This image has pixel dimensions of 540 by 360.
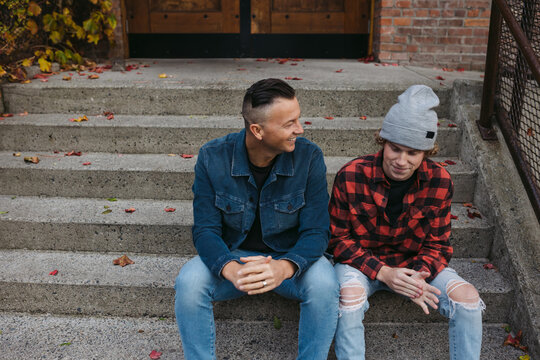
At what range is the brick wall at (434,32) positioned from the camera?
5047 mm

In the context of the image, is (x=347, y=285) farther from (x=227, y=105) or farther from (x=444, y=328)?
(x=227, y=105)

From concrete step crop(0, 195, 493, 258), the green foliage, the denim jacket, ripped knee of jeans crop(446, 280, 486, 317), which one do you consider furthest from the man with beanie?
the green foliage

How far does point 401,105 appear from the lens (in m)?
1.90

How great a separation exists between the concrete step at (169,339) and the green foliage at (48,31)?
2264mm

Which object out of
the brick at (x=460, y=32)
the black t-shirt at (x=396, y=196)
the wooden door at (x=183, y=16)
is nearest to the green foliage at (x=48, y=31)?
the wooden door at (x=183, y=16)

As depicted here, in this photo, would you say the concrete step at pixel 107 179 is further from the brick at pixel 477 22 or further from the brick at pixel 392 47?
the brick at pixel 477 22

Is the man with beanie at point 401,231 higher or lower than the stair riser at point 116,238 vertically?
higher

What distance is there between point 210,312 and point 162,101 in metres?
2.20

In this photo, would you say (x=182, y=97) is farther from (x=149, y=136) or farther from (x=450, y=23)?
(x=450, y=23)

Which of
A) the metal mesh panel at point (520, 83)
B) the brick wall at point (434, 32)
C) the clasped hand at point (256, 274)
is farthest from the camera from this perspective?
the brick wall at point (434, 32)

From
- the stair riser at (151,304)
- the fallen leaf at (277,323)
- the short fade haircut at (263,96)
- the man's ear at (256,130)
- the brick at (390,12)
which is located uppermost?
the brick at (390,12)

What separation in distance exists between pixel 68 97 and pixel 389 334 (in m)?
3.02

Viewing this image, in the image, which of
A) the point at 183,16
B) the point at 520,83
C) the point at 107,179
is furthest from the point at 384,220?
the point at 183,16

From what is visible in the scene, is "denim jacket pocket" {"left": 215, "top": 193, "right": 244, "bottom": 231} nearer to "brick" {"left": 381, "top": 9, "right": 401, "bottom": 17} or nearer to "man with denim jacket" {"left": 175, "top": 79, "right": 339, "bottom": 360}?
"man with denim jacket" {"left": 175, "top": 79, "right": 339, "bottom": 360}
